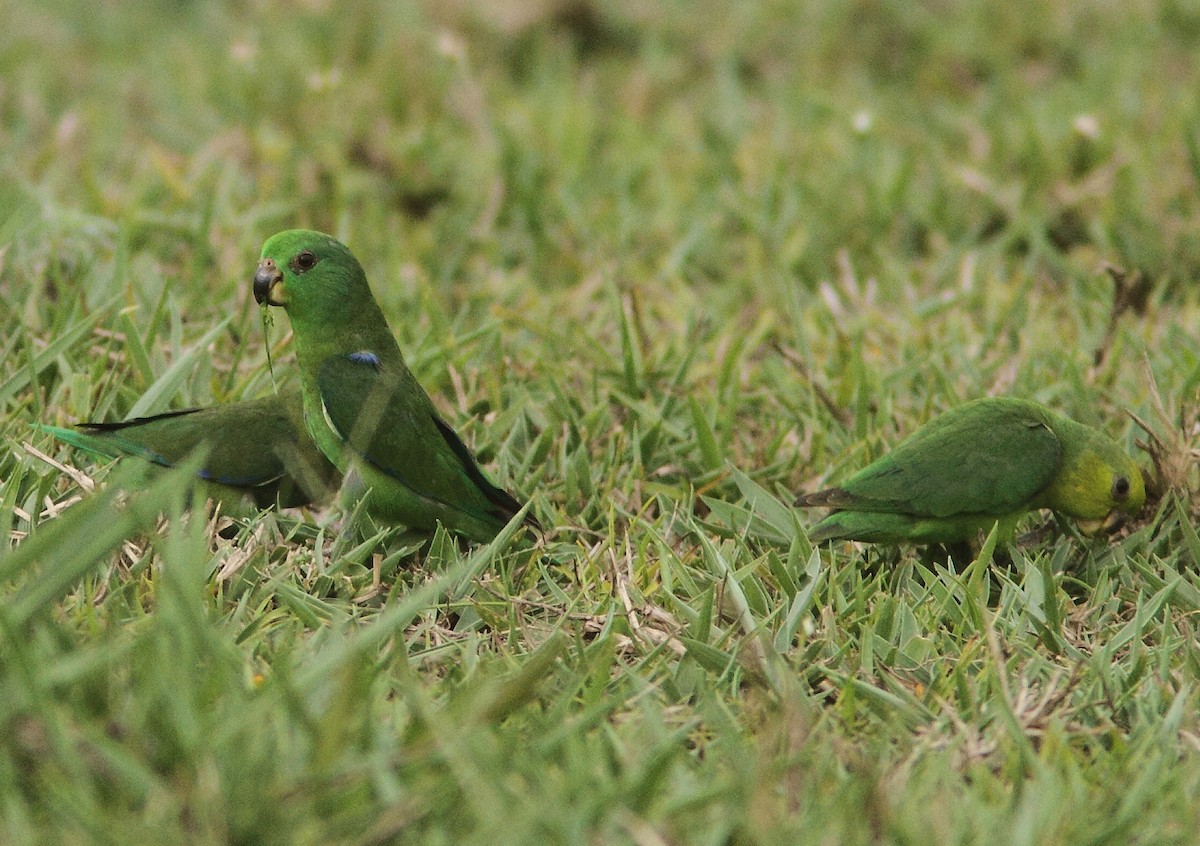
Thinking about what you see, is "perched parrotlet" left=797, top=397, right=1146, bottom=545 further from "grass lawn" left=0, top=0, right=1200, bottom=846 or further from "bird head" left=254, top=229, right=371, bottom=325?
"bird head" left=254, top=229, right=371, bottom=325

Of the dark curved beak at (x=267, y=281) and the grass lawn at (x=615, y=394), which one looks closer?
the grass lawn at (x=615, y=394)

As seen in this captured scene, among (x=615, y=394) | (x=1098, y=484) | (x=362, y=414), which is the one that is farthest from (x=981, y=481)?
(x=362, y=414)

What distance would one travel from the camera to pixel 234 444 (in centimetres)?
281

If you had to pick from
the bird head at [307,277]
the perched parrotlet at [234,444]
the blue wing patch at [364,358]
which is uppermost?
the bird head at [307,277]

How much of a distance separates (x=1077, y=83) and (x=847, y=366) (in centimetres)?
257

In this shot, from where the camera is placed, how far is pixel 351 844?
5.58 ft

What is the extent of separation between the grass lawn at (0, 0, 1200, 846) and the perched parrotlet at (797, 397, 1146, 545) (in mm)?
95

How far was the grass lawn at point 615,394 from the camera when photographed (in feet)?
5.94

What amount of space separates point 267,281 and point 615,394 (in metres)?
0.95

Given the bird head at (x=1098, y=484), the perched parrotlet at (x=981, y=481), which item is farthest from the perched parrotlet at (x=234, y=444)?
the bird head at (x=1098, y=484)

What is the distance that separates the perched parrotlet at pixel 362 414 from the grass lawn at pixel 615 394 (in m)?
0.10

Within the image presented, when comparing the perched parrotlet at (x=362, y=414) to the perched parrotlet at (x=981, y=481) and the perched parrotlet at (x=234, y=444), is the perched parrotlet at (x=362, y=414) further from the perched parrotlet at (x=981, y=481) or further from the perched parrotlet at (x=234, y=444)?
the perched parrotlet at (x=981, y=481)

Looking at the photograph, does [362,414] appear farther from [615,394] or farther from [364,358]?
[615,394]

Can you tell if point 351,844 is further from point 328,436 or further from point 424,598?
point 328,436
